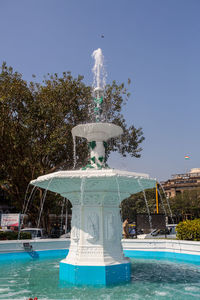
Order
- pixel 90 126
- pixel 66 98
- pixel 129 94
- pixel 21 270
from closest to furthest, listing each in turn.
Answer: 1. pixel 90 126
2. pixel 21 270
3. pixel 66 98
4. pixel 129 94

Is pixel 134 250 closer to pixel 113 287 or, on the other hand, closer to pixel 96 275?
pixel 96 275

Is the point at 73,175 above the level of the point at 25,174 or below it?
below

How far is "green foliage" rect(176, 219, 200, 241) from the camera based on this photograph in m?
12.2

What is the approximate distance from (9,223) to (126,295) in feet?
39.4

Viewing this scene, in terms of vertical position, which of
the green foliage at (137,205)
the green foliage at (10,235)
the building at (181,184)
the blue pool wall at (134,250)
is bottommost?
the blue pool wall at (134,250)

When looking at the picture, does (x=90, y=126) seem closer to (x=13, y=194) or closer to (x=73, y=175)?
(x=73, y=175)

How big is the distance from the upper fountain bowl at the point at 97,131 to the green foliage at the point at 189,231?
6314 millimetres

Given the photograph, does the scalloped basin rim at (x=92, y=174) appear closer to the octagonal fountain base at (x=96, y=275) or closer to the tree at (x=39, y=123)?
the octagonal fountain base at (x=96, y=275)

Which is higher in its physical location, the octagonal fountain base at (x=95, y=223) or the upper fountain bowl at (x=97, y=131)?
the upper fountain bowl at (x=97, y=131)

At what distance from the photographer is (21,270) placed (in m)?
9.52

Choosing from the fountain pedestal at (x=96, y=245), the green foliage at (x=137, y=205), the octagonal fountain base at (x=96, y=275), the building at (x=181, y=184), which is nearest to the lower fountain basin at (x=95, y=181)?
the fountain pedestal at (x=96, y=245)

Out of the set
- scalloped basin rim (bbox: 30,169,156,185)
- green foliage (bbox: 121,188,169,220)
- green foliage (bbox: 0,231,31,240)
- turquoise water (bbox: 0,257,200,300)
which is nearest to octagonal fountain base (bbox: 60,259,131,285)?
turquoise water (bbox: 0,257,200,300)

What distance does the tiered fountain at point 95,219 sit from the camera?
705cm

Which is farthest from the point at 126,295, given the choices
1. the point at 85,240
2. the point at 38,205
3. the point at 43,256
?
the point at 38,205
